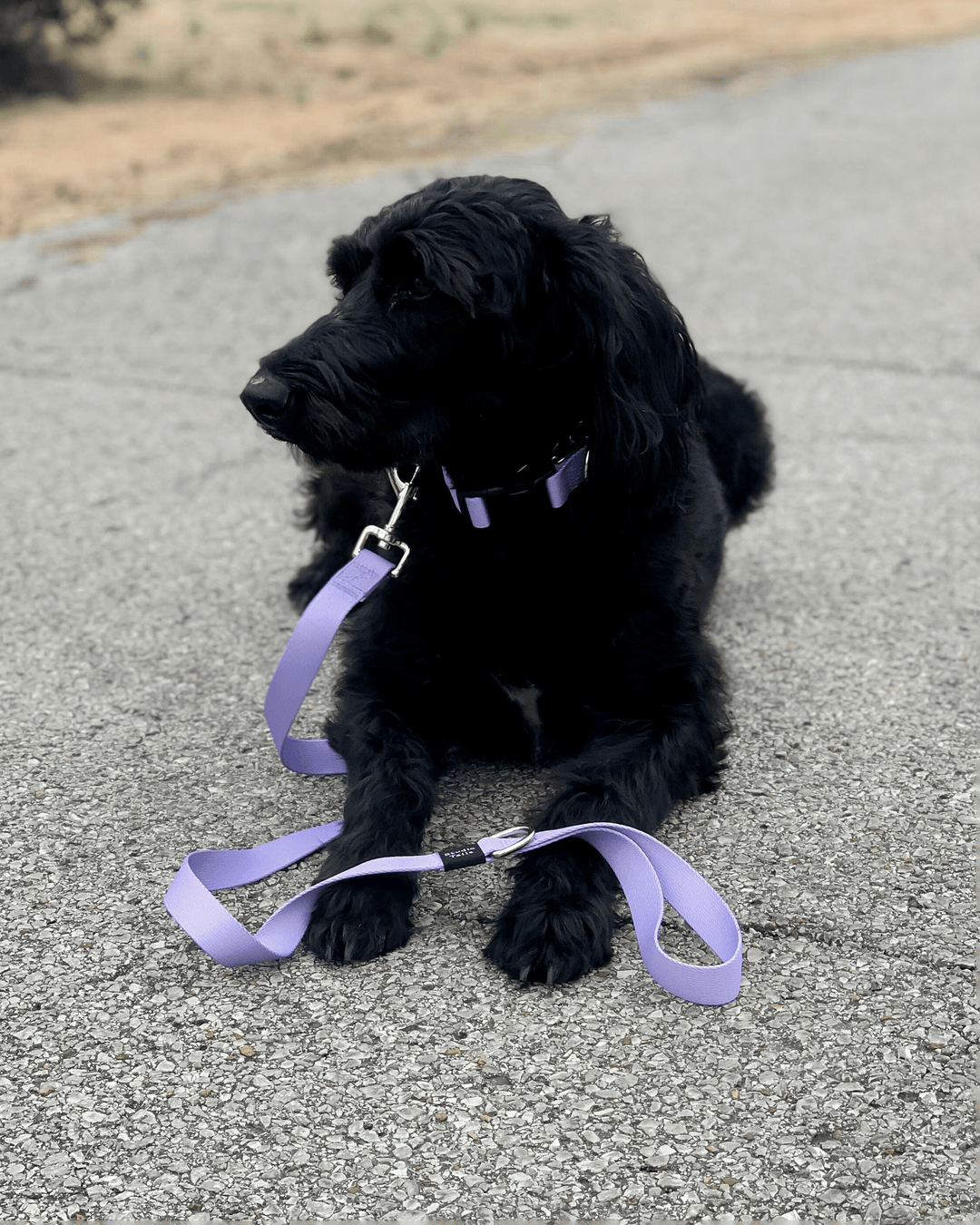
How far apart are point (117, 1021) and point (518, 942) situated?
772 mm

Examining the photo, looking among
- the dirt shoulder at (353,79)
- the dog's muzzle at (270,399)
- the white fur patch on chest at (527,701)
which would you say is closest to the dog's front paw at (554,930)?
the white fur patch on chest at (527,701)

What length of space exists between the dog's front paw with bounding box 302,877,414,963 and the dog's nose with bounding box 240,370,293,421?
3.28ft

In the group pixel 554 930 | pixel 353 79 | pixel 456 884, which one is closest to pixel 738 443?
pixel 456 884

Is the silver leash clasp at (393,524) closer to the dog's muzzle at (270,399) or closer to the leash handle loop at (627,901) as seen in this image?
the dog's muzzle at (270,399)

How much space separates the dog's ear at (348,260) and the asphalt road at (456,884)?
1236 mm

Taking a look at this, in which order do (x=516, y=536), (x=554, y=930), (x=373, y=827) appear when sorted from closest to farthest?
(x=554, y=930), (x=373, y=827), (x=516, y=536)

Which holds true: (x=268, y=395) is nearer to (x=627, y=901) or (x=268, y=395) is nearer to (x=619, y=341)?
(x=619, y=341)

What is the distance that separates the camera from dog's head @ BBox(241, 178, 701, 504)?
2789 mm

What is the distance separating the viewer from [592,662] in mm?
3111

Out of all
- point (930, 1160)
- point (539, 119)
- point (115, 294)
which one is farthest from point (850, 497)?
point (539, 119)

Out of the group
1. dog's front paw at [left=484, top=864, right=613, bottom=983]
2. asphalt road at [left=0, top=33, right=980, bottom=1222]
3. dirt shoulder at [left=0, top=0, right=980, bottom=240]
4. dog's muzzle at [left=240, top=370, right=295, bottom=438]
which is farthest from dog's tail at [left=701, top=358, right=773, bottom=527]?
dirt shoulder at [left=0, top=0, right=980, bottom=240]

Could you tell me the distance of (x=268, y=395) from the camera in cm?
275

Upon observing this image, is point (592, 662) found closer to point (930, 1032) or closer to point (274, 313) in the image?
point (930, 1032)

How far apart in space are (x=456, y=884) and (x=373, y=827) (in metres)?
0.23
